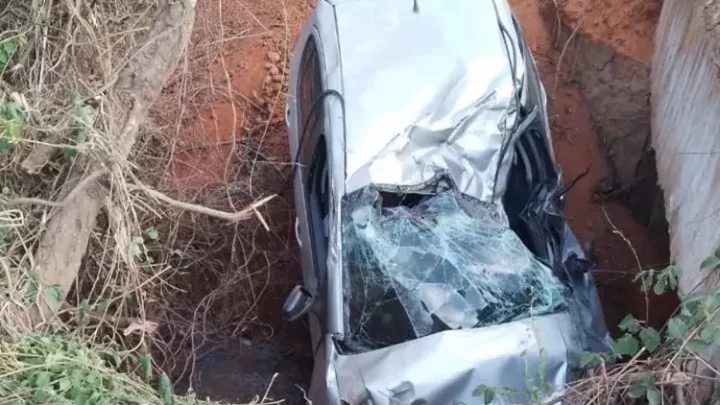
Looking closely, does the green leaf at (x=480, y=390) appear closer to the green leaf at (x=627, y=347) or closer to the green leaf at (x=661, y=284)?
the green leaf at (x=627, y=347)

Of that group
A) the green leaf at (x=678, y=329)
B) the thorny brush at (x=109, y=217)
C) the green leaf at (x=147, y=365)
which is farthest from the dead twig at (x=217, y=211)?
the green leaf at (x=678, y=329)

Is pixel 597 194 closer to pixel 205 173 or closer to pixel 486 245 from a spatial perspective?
pixel 486 245

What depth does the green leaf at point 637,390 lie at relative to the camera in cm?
387

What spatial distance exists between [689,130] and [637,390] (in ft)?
6.27

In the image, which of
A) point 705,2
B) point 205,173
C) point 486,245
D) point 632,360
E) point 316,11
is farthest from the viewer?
point 205,173

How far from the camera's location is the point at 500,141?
→ 16.3 ft

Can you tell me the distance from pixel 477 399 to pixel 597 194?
293 cm

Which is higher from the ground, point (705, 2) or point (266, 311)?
point (705, 2)

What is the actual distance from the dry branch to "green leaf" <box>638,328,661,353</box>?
2.67 meters

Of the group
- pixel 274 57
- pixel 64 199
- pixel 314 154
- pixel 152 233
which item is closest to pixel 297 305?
pixel 314 154

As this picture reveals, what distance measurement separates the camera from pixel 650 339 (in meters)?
3.96

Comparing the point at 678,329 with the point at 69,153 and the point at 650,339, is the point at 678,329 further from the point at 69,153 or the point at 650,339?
the point at 69,153

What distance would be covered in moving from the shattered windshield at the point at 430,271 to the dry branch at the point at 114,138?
4.04ft

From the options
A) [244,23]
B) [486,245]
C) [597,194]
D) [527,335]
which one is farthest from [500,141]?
[244,23]
